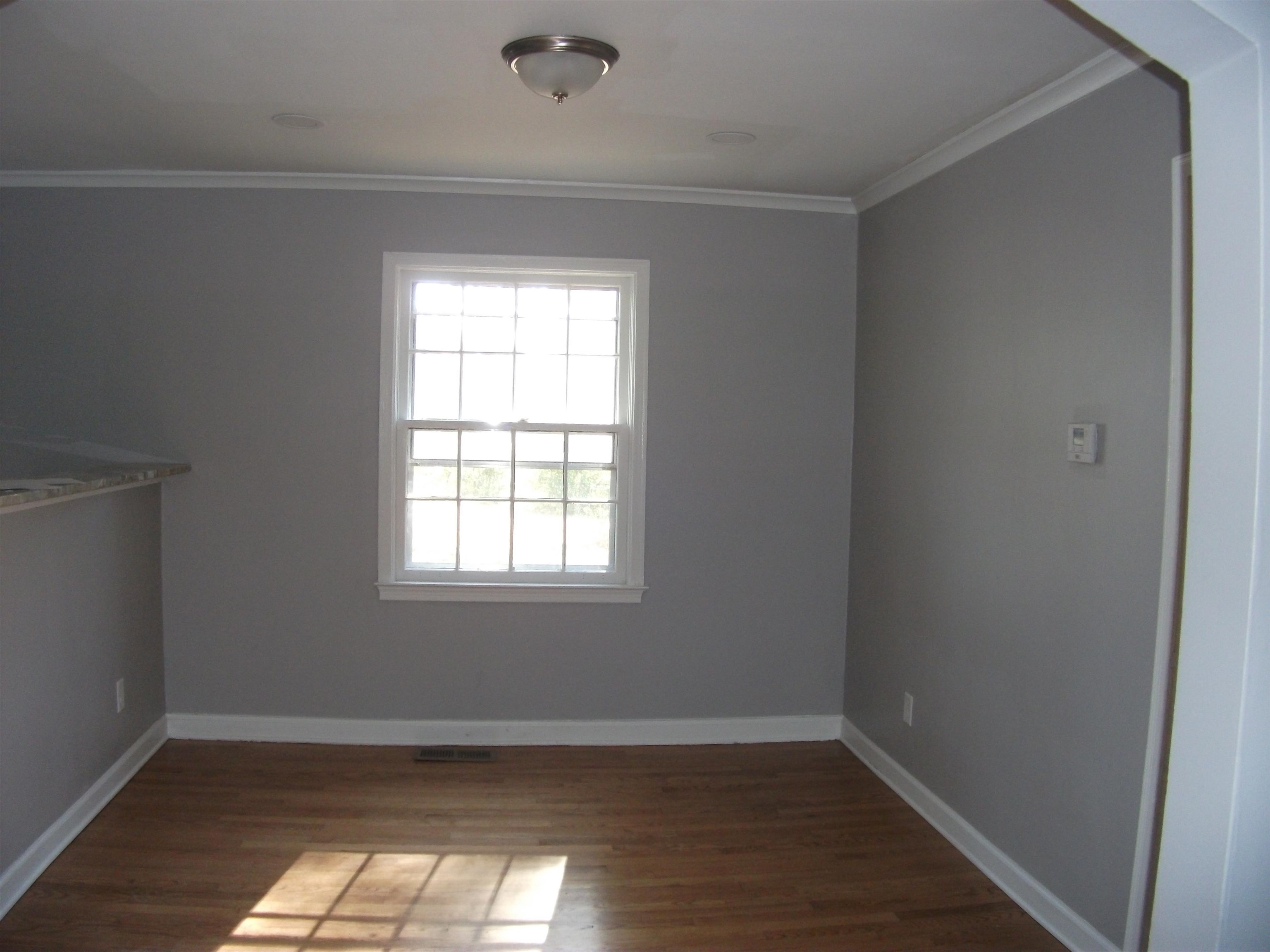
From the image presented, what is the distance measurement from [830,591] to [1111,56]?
2486 millimetres

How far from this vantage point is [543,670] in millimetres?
4082

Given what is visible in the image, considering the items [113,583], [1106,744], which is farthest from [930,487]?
[113,583]

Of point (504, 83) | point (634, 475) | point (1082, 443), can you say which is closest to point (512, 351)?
point (634, 475)

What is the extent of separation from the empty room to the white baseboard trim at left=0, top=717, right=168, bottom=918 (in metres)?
0.02

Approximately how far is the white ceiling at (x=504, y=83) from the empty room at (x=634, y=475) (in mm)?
21

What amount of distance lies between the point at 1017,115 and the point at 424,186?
7.80ft

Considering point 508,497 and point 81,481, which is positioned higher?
point 81,481

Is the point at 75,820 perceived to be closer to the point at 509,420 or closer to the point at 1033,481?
the point at 509,420

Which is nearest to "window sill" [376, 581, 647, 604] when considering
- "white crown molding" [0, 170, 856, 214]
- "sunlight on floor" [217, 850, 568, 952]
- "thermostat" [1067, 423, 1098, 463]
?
"sunlight on floor" [217, 850, 568, 952]

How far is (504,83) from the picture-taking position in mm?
2701

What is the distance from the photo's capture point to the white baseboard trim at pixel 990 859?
2529 millimetres

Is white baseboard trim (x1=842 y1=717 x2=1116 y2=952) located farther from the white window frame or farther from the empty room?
the white window frame

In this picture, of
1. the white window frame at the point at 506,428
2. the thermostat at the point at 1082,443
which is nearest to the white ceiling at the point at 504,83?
the white window frame at the point at 506,428

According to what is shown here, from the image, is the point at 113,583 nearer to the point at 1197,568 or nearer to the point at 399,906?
the point at 399,906
